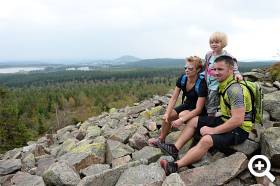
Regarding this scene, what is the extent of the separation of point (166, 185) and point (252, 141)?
210 centimetres

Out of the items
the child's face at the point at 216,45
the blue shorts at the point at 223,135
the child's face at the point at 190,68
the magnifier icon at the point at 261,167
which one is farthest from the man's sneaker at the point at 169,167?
the child's face at the point at 216,45

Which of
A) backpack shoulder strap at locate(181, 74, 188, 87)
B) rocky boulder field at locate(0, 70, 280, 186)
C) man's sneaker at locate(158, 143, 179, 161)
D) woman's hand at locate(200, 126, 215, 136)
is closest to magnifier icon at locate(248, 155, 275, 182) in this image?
rocky boulder field at locate(0, 70, 280, 186)

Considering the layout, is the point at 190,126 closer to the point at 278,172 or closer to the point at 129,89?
the point at 278,172

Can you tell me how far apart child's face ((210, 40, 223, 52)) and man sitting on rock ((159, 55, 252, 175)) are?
2.09 feet

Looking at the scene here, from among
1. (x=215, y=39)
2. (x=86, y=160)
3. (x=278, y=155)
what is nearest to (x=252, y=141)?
(x=278, y=155)

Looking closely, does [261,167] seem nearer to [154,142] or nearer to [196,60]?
[196,60]

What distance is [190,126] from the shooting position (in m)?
6.66

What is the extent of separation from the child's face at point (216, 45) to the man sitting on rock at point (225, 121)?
64 cm

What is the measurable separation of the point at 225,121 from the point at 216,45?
1501 mm

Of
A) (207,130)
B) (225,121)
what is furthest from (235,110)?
(207,130)

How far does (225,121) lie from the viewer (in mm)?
6262

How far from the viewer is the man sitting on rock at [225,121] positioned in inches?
232

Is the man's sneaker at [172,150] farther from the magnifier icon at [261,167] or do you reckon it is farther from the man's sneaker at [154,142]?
the magnifier icon at [261,167]

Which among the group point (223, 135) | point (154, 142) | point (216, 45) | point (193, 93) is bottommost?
point (154, 142)
